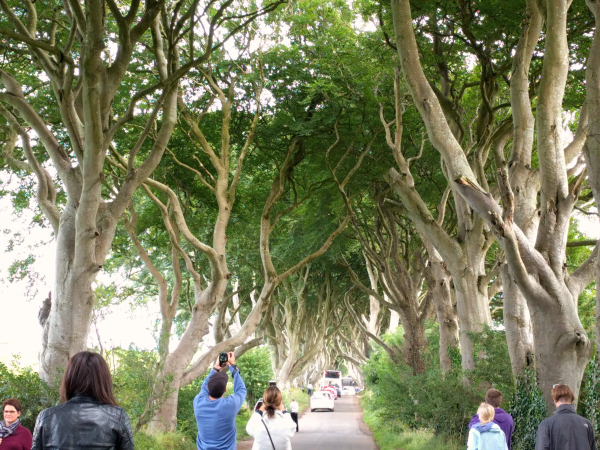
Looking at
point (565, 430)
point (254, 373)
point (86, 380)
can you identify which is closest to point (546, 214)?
point (565, 430)

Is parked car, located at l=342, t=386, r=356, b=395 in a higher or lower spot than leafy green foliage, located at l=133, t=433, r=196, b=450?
lower

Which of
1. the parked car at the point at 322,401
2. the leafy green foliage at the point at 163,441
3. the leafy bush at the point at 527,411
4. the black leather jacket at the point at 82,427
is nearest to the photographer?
the black leather jacket at the point at 82,427

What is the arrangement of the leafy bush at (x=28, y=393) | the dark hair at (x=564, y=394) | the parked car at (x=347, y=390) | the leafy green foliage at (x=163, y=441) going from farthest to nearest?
the parked car at (x=347, y=390), the leafy green foliage at (x=163, y=441), the leafy bush at (x=28, y=393), the dark hair at (x=564, y=394)

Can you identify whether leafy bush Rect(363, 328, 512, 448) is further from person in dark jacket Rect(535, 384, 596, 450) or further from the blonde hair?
person in dark jacket Rect(535, 384, 596, 450)

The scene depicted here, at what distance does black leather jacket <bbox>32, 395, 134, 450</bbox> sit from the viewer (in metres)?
2.81

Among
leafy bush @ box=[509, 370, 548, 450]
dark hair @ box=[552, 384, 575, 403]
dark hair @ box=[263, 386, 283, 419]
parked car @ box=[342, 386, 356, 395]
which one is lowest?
parked car @ box=[342, 386, 356, 395]

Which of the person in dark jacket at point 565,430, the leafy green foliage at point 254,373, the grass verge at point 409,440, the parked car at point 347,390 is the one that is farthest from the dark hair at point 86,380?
the parked car at point 347,390

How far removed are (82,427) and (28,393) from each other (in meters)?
5.66

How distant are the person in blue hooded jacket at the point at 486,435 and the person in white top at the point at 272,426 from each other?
6.76ft

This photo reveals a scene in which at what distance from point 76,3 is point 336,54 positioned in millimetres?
7388

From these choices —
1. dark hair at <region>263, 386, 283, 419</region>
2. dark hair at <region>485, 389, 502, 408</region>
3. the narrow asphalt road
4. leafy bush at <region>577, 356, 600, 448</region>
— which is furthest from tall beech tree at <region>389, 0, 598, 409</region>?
the narrow asphalt road

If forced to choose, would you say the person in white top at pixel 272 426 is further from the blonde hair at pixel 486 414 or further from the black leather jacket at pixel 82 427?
the black leather jacket at pixel 82 427

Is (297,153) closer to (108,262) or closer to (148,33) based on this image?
(148,33)

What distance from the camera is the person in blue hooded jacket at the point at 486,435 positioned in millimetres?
6016
